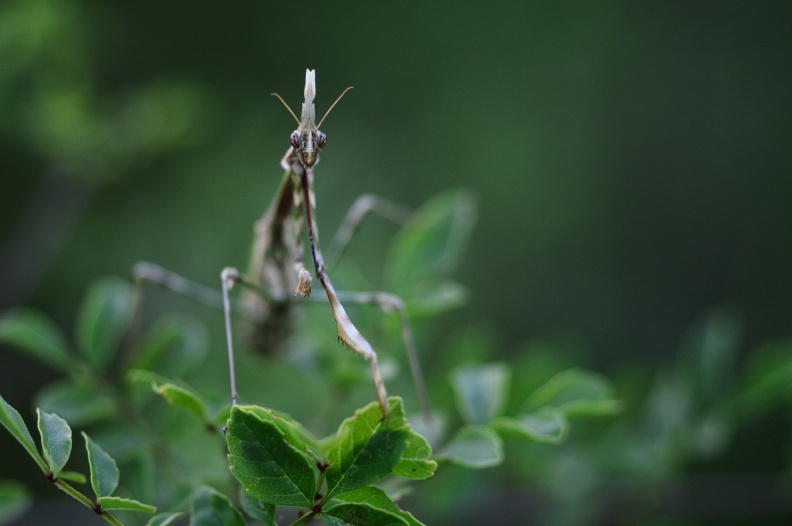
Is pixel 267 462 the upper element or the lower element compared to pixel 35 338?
lower

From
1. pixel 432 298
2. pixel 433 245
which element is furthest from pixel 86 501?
pixel 433 245

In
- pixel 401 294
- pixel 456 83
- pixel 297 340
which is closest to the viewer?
pixel 401 294

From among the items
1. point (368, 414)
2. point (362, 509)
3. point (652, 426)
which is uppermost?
point (652, 426)

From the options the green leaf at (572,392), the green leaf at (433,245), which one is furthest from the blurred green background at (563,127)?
the green leaf at (572,392)

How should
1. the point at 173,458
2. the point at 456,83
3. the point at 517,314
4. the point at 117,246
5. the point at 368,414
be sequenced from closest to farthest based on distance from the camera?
the point at 368,414 < the point at 173,458 < the point at 117,246 < the point at 517,314 < the point at 456,83

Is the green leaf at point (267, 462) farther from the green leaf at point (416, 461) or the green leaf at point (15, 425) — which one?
the green leaf at point (15, 425)

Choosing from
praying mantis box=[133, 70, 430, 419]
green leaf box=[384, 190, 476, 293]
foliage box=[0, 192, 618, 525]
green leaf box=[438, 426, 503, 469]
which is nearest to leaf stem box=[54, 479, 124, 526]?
foliage box=[0, 192, 618, 525]

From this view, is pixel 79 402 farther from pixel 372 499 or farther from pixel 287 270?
pixel 372 499

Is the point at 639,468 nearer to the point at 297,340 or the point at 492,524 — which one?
the point at 492,524

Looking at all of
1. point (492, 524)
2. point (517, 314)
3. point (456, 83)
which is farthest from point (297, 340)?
point (456, 83)
